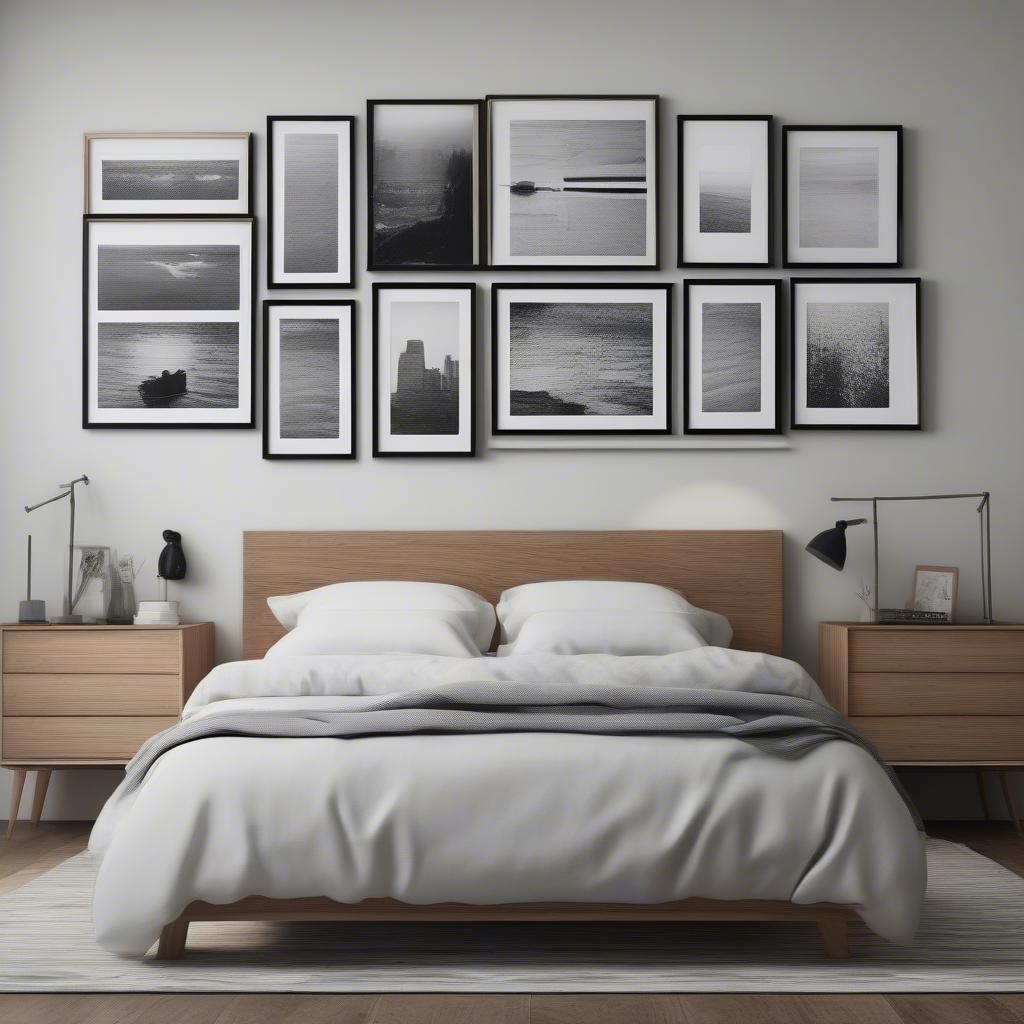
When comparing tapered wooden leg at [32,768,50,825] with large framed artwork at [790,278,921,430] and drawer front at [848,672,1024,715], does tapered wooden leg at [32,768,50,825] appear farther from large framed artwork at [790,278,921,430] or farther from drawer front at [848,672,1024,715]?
large framed artwork at [790,278,921,430]

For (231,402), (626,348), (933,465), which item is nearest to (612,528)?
(626,348)

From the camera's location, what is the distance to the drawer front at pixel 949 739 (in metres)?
3.41

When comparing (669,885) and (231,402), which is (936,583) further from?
(231,402)

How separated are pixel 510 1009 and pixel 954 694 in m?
2.03

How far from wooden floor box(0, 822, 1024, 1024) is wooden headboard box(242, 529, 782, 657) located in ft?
6.02

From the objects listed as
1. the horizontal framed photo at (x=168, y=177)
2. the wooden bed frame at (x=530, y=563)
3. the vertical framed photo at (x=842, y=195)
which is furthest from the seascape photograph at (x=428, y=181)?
the vertical framed photo at (x=842, y=195)

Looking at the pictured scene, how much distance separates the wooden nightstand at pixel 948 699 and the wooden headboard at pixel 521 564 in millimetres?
467

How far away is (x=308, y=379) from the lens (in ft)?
12.8

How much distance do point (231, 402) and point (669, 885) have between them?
97.5 inches

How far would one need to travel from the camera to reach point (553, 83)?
12.9ft

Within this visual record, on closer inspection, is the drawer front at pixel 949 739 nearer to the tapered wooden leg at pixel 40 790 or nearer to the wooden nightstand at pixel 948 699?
the wooden nightstand at pixel 948 699

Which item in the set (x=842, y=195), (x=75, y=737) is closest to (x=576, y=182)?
(x=842, y=195)

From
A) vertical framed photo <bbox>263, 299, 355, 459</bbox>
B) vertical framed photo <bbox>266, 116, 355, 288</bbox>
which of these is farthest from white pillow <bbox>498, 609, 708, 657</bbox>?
vertical framed photo <bbox>266, 116, 355, 288</bbox>

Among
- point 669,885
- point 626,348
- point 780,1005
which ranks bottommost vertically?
point 780,1005
